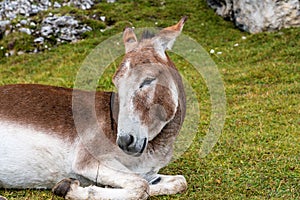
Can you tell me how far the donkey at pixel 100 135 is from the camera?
4.90 meters

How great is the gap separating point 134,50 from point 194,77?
6.85 m

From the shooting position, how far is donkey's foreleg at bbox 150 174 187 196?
5.49m

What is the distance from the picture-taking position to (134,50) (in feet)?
16.6

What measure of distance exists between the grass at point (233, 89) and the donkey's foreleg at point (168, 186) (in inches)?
3.1

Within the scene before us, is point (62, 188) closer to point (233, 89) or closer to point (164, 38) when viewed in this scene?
point (164, 38)

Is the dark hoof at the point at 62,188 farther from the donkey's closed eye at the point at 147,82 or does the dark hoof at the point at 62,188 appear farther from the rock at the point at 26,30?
the rock at the point at 26,30

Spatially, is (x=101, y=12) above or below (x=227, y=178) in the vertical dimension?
below

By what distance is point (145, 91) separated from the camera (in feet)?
15.5

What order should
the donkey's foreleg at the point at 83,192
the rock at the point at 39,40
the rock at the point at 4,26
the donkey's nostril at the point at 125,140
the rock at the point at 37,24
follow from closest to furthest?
1. the donkey's nostril at the point at 125,140
2. the donkey's foreleg at the point at 83,192
3. the rock at the point at 39,40
4. the rock at the point at 37,24
5. the rock at the point at 4,26

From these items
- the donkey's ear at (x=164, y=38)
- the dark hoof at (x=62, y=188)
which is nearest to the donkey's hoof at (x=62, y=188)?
the dark hoof at (x=62, y=188)

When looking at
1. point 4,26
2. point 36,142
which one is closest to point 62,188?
point 36,142

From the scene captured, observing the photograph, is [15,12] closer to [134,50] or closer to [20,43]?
[20,43]

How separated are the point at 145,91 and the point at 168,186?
128cm

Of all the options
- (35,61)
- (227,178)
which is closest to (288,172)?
(227,178)
